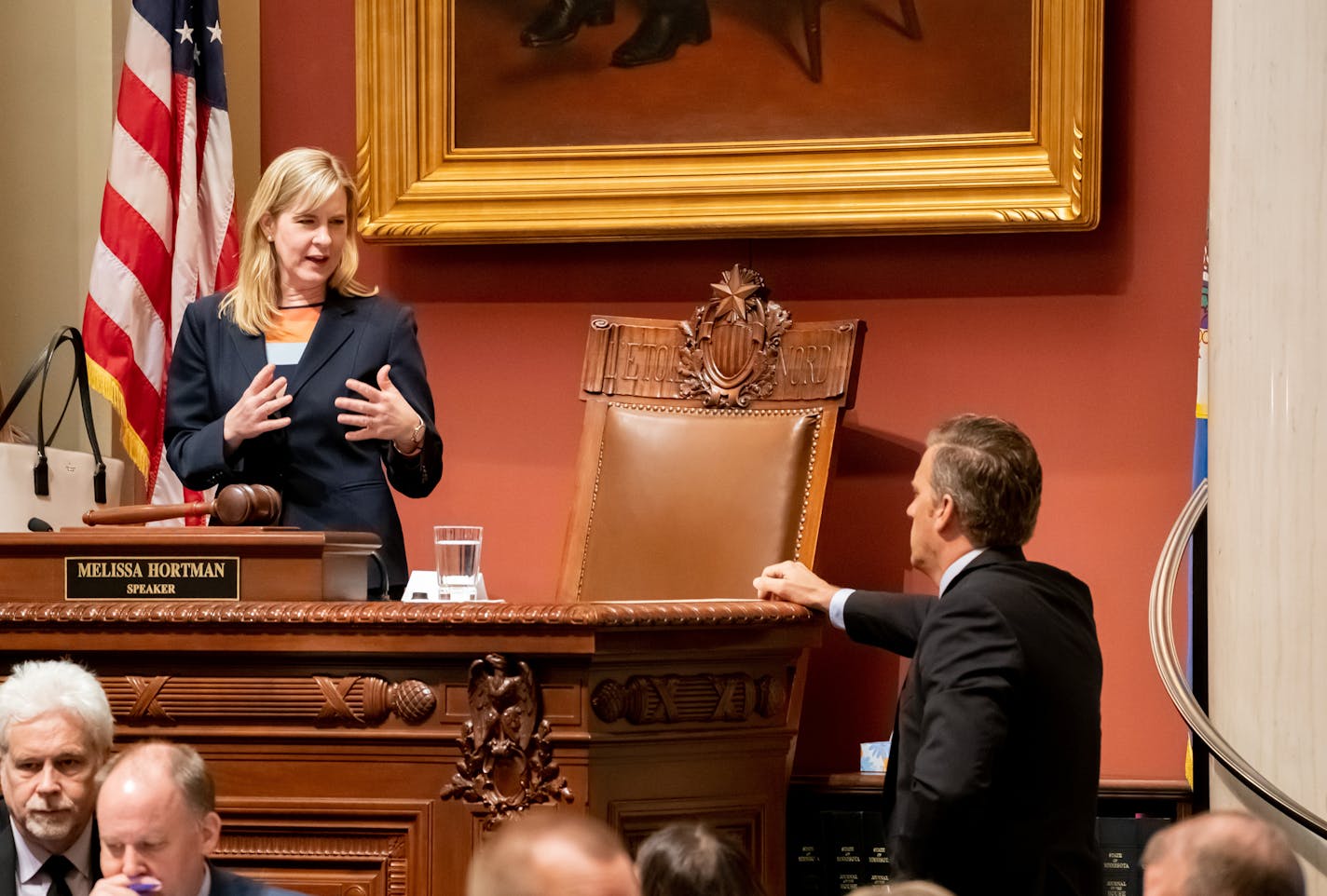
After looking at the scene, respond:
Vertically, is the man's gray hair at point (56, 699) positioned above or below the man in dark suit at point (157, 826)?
above

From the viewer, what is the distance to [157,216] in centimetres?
558

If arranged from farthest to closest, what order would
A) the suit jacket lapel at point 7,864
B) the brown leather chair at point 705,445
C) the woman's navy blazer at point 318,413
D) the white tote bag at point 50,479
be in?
the brown leather chair at point 705,445 < the white tote bag at point 50,479 < the woman's navy blazer at point 318,413 < the suit jacket lapel at point 7,864

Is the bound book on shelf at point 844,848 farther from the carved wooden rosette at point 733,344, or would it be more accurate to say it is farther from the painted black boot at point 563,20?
the painted black boot at point 563,20

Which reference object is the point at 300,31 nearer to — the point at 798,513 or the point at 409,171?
the point at 409,171

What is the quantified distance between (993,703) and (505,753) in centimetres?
93

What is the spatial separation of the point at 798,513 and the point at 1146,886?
273cm

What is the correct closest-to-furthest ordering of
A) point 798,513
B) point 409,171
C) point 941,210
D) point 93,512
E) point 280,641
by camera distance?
point 280,641 → point 93,512 → point 798,513 → point 941,210 → point 409,171

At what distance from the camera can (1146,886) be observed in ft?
7.30

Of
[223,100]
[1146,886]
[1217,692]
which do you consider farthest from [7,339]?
[1146,886]

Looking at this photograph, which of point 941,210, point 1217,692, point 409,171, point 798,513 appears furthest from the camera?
point 409,171

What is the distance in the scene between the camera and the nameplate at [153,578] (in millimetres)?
3678

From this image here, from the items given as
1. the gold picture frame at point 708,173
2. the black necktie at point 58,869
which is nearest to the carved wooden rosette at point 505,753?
the black necktie at point 58,869

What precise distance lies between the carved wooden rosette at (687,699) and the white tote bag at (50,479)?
175cm

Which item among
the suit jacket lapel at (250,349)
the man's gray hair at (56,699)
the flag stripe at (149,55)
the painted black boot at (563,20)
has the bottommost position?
the man's gray hair at (56,699)
